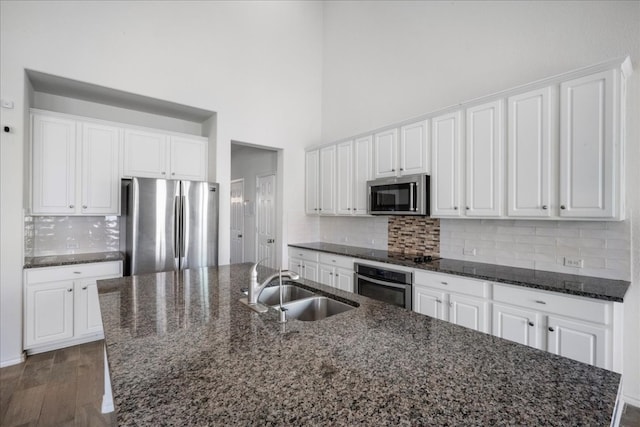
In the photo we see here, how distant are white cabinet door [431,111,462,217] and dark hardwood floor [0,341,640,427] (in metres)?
1.98

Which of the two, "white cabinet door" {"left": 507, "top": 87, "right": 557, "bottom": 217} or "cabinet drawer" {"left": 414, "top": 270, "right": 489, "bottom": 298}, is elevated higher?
"white cabinet door" {"left": 507, "top": 87, "right": 557, "bottom": 217}

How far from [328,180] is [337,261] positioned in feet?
4.17

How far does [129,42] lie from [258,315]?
3.66 metres

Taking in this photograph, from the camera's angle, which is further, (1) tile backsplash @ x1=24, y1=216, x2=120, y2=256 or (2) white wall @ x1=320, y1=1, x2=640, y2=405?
(1) tile backsplash @ x1=24, y1=216, x2=120, y2=256

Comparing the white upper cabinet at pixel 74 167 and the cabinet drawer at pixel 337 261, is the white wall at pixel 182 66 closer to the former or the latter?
the white upper cabinet at pixel 74 167

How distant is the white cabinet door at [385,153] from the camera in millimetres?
3574

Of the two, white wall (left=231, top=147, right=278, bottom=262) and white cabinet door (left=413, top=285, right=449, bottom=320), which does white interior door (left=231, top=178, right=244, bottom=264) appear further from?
white cabinet door (left=413, top=285, right=449, bottom=320)

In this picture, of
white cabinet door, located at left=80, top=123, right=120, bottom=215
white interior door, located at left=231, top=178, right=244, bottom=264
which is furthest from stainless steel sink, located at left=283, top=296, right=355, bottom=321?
white interior door, located at left=231, top=178, right=244, bottom=264

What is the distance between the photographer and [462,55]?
→ 11.2ft

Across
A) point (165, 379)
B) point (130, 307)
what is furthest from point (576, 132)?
point (130, 307)

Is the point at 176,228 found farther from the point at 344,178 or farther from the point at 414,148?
the point at 414,148

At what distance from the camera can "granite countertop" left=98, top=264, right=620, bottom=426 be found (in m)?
0.76

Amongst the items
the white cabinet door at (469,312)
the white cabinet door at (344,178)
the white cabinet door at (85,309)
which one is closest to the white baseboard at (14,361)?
the white cabinet door at (85,309)

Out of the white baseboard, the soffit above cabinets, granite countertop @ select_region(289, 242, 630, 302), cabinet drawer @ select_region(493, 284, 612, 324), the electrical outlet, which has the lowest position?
the white baseboard
